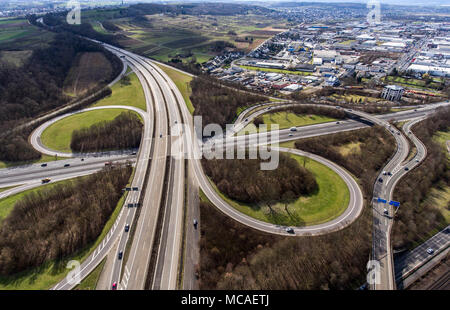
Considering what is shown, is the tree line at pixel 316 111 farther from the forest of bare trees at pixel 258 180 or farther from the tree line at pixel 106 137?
the tree line at pixel 106 137

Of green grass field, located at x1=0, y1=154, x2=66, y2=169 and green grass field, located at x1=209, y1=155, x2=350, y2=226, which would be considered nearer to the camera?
green grass field, located at x1=209, y1=155, x2=350, y2=226

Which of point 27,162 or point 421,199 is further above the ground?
point 27,162

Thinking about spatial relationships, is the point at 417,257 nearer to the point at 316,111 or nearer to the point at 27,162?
the point at 316,111

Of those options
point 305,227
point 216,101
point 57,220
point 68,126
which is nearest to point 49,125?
point 68,126

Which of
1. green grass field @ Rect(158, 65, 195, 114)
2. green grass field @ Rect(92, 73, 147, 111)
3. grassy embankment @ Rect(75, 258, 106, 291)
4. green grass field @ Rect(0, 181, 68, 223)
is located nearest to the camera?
grassy embankment @ Rect(75, 258, 106, 291)

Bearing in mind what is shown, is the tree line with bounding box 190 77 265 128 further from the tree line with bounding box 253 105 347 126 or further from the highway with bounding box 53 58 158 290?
the highway with bounding box 53 58 158 290

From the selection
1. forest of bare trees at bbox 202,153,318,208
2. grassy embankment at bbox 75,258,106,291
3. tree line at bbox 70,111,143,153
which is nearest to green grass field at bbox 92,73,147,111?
tree line at bbox 70,111,143,153

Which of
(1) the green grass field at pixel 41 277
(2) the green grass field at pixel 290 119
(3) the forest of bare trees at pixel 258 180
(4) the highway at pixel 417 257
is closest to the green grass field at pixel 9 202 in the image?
(1) the green grass field at pixel 41 277

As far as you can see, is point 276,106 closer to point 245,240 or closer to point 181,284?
point 245,240
